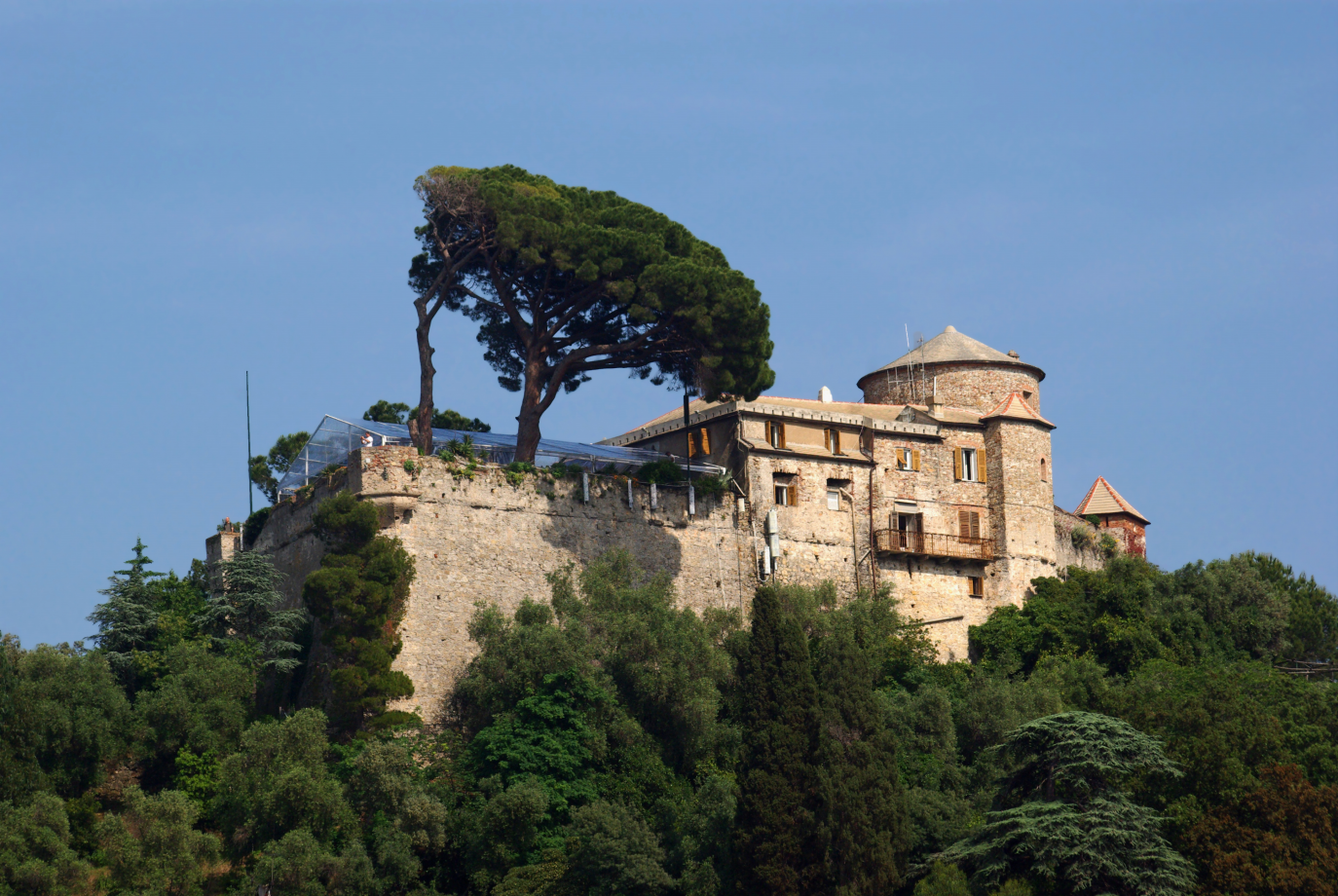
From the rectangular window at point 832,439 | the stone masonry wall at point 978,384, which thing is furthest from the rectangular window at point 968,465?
the rectangular window at point 832,439

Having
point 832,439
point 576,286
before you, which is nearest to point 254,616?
point 576,286

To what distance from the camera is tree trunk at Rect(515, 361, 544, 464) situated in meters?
44.8

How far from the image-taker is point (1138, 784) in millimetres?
34750

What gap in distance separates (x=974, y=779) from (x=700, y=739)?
246 inches

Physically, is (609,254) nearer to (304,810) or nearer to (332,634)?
(332,634)

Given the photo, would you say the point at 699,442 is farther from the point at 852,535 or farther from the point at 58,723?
the point at 58,723

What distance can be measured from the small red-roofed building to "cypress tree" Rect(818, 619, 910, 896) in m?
25.1

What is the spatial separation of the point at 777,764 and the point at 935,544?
15841 mm

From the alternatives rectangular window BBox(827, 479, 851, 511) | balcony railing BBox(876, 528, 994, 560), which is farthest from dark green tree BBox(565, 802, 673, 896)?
balcony railing BBox(876, 528, 994, 560)

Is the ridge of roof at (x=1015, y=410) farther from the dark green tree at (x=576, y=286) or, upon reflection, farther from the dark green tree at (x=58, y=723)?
the dark green tree at (x=58, y=723)

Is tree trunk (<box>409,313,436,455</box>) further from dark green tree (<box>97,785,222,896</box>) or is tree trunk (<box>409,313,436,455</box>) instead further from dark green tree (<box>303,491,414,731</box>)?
dark green tree (<box>97,785,222,896</box>)

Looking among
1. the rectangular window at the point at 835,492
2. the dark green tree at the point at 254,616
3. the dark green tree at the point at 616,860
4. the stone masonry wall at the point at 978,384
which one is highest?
the stone masonry wall at the point at 978,384

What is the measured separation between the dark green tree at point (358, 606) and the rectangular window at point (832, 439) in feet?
45.6

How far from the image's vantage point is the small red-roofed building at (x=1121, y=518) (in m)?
59.2
